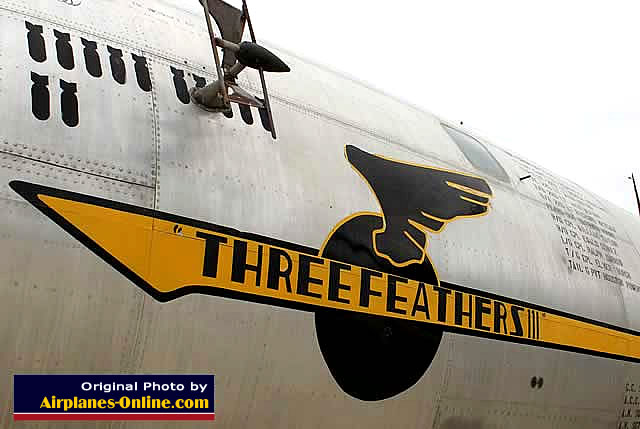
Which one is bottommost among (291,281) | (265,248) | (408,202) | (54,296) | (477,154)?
(54,296)

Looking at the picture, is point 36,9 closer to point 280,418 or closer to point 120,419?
point 120,419

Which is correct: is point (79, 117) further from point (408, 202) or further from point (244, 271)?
point (408, 202)

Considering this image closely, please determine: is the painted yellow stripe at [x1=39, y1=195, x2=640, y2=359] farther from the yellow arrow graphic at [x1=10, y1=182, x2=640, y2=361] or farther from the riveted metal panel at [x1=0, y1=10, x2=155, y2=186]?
the riveted metal panel at [x1=0, y1=10, x2=155, y2=186]

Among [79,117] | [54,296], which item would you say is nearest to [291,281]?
[54,296]

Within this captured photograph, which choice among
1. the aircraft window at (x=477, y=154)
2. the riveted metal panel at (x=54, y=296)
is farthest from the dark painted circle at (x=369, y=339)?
the aircraft window at (x=477, y=154)

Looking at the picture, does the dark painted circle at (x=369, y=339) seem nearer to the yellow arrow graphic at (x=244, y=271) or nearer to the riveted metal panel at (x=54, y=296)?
the yellow arrow graphic at (x=244, y=271)

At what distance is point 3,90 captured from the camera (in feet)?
13.7

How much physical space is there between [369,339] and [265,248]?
1.20 m

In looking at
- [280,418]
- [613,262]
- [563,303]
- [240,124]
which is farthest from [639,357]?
[240,124]

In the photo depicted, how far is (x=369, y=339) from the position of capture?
5527 millimetres

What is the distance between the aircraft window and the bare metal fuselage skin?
0.80ft

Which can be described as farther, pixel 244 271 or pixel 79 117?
pixel 244 271

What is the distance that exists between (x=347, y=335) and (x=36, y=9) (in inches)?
121

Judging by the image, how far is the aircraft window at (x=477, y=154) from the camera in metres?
7.71
